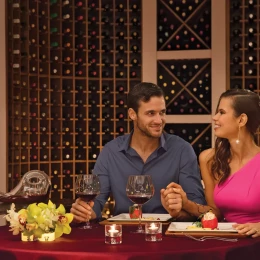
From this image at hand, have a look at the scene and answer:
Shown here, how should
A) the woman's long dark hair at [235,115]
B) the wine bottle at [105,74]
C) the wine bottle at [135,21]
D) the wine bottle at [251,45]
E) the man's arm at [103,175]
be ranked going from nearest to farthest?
the woman's long dark hair at [235,115]
the man's arm at [103,175]
the wine bottle at [251,45]
the wine bottle at [135,21]
the wine bottle at [105,74]

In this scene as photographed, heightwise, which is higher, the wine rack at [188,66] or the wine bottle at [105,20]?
the wine bottle at [105,20]

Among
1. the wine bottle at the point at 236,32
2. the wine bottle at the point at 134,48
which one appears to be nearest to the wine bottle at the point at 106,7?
the wine bottle at the point at 134,48

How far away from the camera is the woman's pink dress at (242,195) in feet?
8.40

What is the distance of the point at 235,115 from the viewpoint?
272 cm

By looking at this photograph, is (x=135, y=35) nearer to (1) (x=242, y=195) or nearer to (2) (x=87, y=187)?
(1) (x=242, y=195)

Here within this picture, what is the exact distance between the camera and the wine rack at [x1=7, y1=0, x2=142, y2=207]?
6.33 m

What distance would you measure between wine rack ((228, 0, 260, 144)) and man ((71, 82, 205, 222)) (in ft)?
11.3

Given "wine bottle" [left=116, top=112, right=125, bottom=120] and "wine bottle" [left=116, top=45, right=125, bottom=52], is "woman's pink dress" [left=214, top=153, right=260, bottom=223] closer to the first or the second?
"wine bottle" [left=116, top=112, right=125, bottom=120]

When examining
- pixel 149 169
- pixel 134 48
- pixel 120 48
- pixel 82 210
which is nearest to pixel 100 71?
pixel 120 48

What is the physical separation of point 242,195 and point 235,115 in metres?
0.38

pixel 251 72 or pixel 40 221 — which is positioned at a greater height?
pixel 251 72

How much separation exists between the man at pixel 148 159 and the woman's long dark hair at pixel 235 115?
10.1 inches

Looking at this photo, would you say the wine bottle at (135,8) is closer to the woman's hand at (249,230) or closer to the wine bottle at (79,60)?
the wine bottle at (79,60)

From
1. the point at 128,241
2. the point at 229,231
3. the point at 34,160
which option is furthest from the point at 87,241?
the point at 34,160
